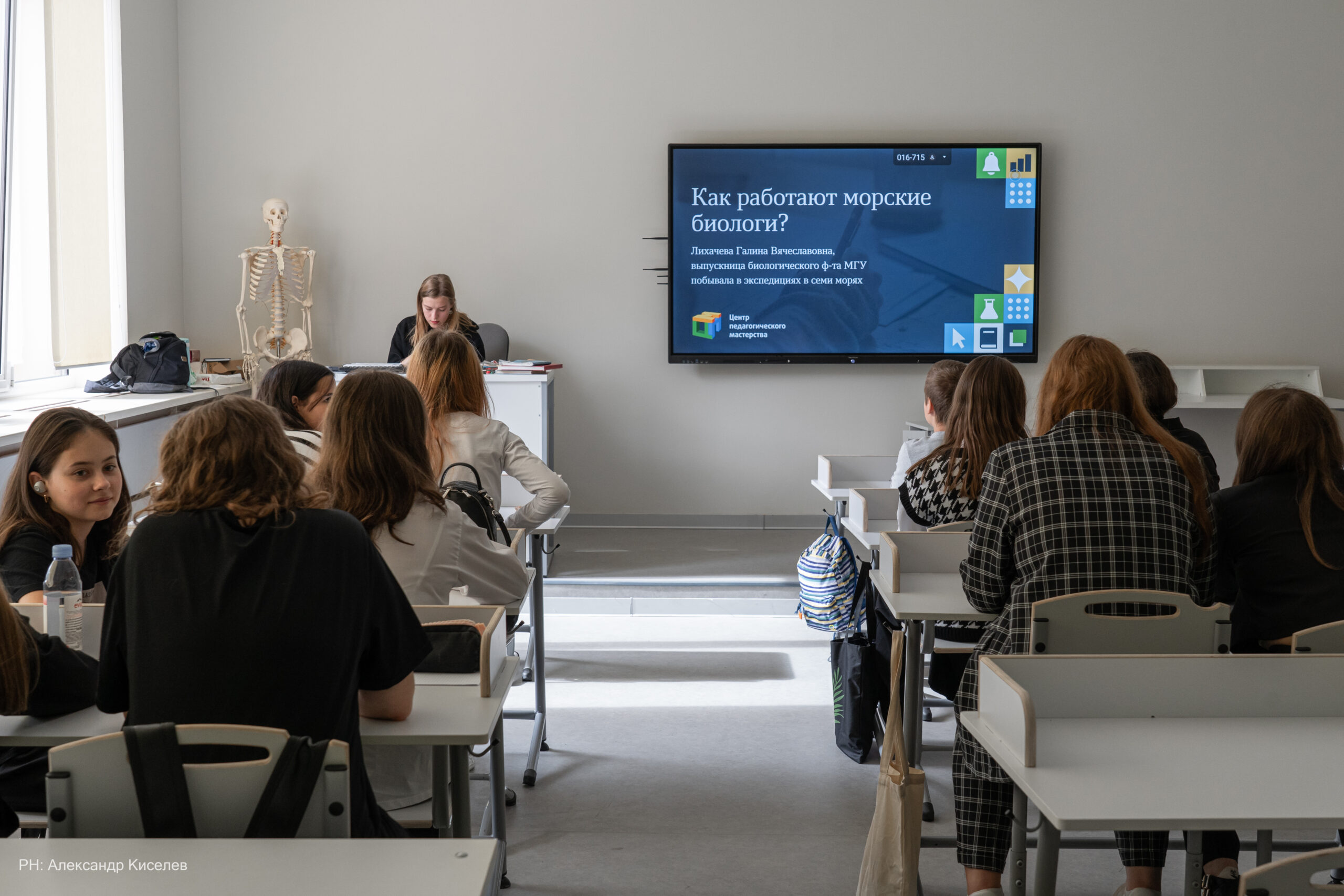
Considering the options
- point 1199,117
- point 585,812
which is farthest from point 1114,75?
point 585,812

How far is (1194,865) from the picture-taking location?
1760mm

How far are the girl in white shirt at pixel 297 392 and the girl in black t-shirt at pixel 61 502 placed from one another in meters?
0.68

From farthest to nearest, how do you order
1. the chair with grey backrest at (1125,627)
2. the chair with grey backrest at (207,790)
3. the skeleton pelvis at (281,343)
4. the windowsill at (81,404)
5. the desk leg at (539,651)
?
1. the skeleton pelvis at (281,343)
2. the windowsill at (81,404)
3. the desk leg at (539,651)
4. the chair with grey backrest at (1125,627)
5. the chair with grey backrest at (207,790)

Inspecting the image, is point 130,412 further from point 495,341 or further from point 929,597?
point 929,597

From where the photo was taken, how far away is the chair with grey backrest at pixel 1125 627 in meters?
2.14

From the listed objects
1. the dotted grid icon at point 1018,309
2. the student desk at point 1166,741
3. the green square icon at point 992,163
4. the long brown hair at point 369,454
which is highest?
the green square icon at point 992,163

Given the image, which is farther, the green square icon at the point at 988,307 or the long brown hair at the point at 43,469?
the green square icon at the point at 988,307

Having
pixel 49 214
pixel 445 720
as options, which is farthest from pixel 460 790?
pixel 49 214

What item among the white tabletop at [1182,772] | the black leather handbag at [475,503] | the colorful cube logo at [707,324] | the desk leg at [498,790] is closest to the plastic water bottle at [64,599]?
the black leather handbag at [475,503]

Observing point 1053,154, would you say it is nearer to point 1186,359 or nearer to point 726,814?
point 1186,359

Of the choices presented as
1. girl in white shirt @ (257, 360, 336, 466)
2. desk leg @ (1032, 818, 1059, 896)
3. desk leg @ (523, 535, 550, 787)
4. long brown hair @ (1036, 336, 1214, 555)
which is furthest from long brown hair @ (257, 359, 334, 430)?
desk leg @ (1032, 818, 1059, 896)

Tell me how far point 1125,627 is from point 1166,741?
1.41 feet

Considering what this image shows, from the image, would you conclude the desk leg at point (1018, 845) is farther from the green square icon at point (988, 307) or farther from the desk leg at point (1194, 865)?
the green square icon at point (988, 307)

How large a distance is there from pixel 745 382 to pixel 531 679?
2.83 m
